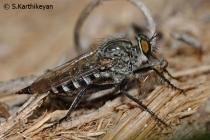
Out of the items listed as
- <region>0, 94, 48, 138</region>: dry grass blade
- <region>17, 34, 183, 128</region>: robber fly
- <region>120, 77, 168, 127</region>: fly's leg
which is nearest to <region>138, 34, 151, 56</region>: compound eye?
<region>17, 34, 183, 128</region>: robber fly

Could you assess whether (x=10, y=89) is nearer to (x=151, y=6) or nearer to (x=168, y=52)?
(x=168, y=52)

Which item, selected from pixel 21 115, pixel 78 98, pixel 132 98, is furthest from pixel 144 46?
pixel 21 115

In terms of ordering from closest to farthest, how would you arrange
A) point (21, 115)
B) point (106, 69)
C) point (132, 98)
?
point (21, 115) < point (132, 98) < point (106, 69)

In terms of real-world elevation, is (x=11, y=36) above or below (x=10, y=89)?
above

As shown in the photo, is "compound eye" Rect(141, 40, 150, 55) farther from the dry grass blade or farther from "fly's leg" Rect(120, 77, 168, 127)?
the dry grass blade

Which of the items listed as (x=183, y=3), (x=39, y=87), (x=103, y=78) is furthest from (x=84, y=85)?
(x=183, y=3)

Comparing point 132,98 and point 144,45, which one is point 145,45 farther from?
point 132,98

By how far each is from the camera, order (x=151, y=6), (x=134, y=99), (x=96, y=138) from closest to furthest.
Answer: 1. (x=96, y=138)
2. (x=134, y=99)
3. (x=151, y=6)

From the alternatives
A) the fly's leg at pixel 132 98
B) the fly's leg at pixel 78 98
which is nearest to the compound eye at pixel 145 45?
the fly's leg at pixel 132 98
